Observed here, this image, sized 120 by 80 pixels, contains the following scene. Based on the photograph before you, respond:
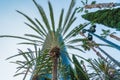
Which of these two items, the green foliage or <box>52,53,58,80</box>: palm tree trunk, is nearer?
<box>52,53,58,80</box>: palm tree trunk

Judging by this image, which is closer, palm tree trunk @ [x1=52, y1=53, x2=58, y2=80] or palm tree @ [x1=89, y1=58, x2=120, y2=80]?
palm tree trunk @ [x1=52, y1=53, x2=58, y2=80]

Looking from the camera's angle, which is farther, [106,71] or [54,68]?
[106,71]

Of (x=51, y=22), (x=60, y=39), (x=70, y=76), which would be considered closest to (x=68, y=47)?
(x=60, y=39)

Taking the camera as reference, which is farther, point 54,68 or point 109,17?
point 109,17

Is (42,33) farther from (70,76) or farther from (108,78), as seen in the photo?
(108,78)

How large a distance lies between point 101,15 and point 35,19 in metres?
15.6

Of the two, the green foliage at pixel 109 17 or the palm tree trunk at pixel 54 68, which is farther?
the green foliage at pixel 109 17

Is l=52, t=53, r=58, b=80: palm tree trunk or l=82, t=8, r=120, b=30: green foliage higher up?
l=82, t=8, r=120, b=30: green foliage

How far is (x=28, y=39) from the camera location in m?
19.2

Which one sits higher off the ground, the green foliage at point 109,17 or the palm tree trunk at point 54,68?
the green foliage at point 109,17

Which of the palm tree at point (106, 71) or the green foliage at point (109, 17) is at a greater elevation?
the green foliage at point (109, 17)

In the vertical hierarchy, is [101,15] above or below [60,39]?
above

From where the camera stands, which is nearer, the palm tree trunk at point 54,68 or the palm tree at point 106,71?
the palm tree trunk at point 54,68

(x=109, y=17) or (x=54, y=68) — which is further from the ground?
(x=109, y=17)
